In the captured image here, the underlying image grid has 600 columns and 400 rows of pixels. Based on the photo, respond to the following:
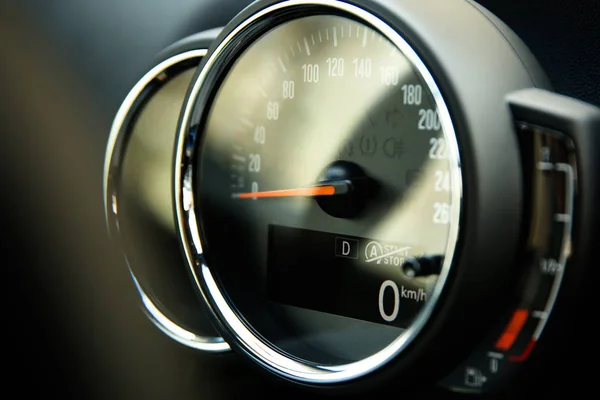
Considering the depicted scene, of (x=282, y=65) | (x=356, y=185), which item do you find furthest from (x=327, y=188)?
(x=282, y=65)

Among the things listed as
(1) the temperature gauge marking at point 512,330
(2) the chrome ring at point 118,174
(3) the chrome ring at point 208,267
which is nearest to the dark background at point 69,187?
(2) the chrome ring at point 118,174

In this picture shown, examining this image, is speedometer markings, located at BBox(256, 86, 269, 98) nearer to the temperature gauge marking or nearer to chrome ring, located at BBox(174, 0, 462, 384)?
chrome ring, located at BBox(174, 0, 462, 384)

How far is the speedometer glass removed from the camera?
949 millimetres

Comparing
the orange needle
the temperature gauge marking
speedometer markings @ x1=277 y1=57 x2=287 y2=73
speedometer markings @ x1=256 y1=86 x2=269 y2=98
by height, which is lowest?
the temperature gauge marking

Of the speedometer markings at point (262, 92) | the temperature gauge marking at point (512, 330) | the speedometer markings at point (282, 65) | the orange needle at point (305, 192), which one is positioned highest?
the speedometer markings at point (282, 65)

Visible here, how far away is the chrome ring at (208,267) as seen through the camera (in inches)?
34.2

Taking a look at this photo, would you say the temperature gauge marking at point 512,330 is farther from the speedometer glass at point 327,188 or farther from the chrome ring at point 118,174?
the chrome ring at point 118,174

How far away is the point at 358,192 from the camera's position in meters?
1.01

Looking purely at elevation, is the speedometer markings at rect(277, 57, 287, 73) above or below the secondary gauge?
above

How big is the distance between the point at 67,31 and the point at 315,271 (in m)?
0.49

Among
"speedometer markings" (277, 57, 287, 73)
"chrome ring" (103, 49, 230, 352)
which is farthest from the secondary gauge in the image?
"chrome ring" (103, 49, 230, 352)

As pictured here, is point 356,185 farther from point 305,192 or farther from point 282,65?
point 282,65

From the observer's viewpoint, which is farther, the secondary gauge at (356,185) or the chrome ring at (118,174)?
the chrome ring at (118,174)

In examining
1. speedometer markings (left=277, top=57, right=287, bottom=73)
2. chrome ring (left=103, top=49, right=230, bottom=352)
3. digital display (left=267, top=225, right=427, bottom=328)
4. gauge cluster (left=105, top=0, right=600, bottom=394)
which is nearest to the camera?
gauge cluster (left=105, top=0, right=600, bottom=394)
